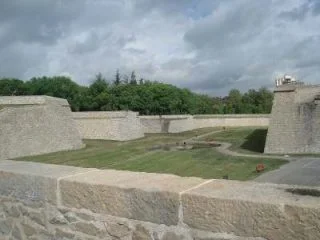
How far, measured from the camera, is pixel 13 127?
2278 centimetres

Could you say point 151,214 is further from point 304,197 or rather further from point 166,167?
point 166,167

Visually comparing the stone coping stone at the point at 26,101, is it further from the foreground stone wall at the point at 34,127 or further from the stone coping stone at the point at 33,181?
the stone coping stone at the point at 33,181

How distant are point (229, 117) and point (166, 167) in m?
27.8

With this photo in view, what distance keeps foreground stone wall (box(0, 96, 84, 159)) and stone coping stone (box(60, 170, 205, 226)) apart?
1999cm

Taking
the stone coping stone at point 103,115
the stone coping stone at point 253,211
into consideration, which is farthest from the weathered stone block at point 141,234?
the stone coping stone at point 103,115

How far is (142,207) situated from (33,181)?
4.09 feet

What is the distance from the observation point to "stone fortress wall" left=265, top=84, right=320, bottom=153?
2050 cm

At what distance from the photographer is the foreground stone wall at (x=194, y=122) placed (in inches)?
1548

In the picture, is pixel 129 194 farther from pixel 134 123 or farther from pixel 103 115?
pixel 134 123

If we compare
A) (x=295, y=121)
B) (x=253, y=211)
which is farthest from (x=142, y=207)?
(x=295, y=121)

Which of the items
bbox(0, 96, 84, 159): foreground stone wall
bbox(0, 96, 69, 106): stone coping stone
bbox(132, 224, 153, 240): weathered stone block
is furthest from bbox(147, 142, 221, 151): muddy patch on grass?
bbox(132, 224, 153, 240): weathered stone block

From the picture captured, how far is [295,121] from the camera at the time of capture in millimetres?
21219

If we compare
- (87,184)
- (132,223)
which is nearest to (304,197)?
(132,223)

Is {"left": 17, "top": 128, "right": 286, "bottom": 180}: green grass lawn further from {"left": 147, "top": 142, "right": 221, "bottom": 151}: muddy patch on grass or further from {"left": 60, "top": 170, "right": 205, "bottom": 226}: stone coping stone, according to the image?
{"left": 60, "top": 170, "right": 205, "bottom": 226}: stone coping stone
